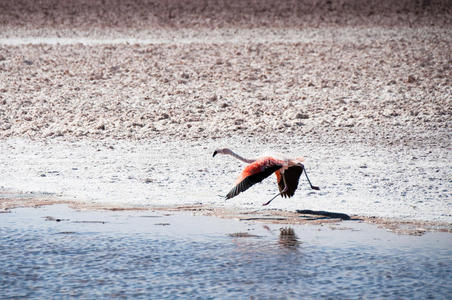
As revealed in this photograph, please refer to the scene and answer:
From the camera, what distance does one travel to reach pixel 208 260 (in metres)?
6.86

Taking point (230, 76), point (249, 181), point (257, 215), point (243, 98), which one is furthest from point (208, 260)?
point (230, 76)

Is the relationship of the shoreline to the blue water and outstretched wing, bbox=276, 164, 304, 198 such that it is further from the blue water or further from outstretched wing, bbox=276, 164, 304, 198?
outstretched wing, bbox=276, 164, 304, 198

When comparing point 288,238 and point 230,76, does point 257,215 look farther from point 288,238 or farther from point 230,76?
point 230,76

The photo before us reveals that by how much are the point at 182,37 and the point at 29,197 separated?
48.0ft

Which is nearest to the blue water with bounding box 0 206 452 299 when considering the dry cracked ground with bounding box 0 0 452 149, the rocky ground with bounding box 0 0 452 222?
the rocky ground with bounding box 0 0 452 222

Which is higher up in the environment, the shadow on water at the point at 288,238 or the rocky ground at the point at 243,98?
the rocky ground at the point at 243,98

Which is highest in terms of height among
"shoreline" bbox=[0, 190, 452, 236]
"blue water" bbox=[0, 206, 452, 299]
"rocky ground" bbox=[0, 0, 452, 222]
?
"rocky ground" bbox=[0, 0, 452, 222]

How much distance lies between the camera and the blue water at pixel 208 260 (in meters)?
6.15

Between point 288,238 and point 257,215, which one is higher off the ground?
point 257,215

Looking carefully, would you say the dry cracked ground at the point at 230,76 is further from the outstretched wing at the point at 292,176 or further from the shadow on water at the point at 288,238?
the shadow on water at the point at 288,238

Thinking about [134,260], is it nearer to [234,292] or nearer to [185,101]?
[234,292]

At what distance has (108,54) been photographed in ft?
64.3

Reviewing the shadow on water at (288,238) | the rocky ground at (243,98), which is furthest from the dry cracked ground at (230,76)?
the shadow on water at (288,238)

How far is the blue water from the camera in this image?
20.2 feet
